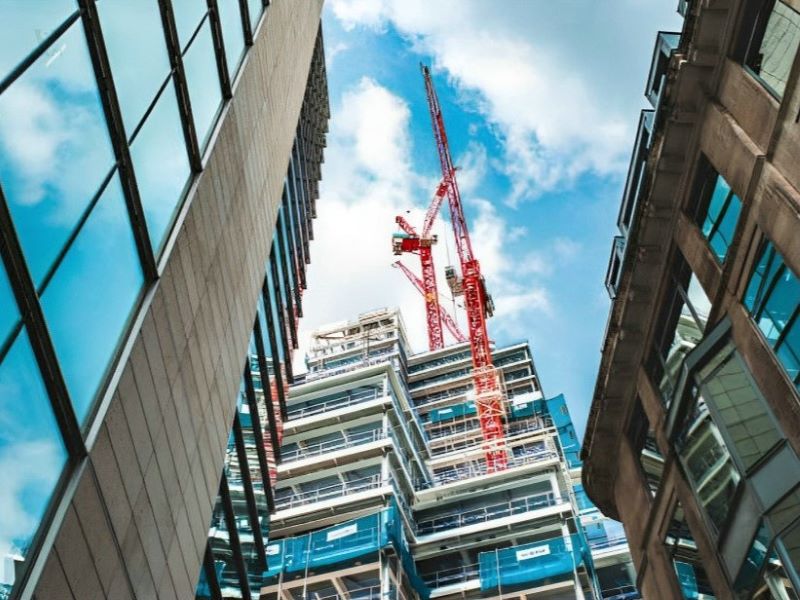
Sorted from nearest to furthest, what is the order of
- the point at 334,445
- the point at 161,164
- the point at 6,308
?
the point at 6,308, the point at 161,164, the point at 334,445

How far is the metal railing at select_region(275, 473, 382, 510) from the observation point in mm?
58656

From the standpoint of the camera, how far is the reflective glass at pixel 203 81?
53.1ft

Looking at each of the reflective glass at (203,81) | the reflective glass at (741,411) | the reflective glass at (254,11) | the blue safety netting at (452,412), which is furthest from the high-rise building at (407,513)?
the reflective glass at (741,411)

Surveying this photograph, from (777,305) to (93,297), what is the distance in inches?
473

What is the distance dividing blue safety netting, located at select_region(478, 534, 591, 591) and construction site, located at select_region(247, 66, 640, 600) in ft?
0.32

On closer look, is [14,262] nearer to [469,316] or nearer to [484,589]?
[484,589]

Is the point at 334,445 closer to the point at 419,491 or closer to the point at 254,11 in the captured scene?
the point at 419,491

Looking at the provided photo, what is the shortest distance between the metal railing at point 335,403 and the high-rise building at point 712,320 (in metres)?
43.3

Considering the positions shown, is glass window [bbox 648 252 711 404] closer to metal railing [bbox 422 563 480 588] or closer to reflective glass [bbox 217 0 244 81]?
reflective glass [bbox 217 0 244 81]

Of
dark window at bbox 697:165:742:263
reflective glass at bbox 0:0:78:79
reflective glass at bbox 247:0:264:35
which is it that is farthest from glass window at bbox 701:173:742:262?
reflective glass at bbox 0:0:78:79

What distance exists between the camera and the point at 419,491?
213 ft

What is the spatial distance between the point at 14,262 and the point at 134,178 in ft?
→ 13.1

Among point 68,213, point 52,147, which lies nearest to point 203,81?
point 68,213

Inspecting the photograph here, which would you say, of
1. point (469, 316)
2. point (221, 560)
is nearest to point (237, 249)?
point (221, 560)
